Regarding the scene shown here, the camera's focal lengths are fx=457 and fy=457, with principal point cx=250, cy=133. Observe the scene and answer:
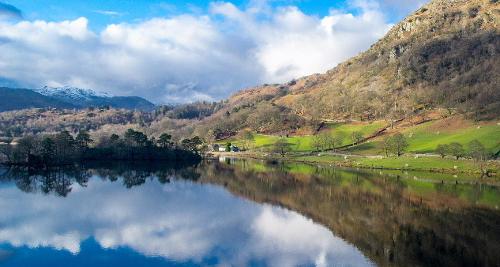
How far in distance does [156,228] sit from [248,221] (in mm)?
13759

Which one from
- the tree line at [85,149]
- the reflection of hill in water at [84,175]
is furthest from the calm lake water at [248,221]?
the tree line at [85,149]

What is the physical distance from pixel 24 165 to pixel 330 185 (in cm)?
8833

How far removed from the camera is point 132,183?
348ft

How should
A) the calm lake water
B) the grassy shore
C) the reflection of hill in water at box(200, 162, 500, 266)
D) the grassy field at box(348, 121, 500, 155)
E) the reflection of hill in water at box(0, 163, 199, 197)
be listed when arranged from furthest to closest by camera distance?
the grassy field at box(348, 121, 500, 155)
the grassy shore
the reflection of hill in water at box(0, 163, 199, 197)
the reflection of hill in water at box(200, 162, 500, 266)
the calm lake water

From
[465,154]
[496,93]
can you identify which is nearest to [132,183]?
[465,154]

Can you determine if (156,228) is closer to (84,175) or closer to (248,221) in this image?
(248,221)

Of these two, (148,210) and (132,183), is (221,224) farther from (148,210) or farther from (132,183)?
(132,183)

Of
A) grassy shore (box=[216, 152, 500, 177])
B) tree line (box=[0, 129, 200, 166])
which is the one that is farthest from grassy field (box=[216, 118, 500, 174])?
tree line (box=[0, 129, 200, 166])

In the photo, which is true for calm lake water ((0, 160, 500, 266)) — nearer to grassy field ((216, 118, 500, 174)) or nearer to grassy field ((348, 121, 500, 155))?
grassy field ((216, 118, 500, 174))

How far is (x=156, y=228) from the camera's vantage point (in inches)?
2382

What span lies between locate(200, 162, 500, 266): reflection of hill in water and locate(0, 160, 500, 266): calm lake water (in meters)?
0.18

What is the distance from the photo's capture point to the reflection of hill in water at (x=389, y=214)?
160 ft

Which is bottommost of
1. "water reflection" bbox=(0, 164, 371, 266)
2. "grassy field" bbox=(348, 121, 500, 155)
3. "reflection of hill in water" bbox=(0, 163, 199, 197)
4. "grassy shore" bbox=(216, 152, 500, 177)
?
"water reflection" bbox=(0, 164, 371, 266)

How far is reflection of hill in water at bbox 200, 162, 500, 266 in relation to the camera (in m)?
48.7
